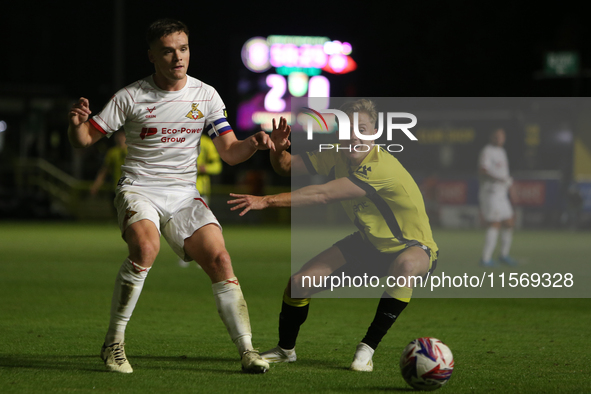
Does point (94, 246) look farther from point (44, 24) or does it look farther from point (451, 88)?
point (451, 88)

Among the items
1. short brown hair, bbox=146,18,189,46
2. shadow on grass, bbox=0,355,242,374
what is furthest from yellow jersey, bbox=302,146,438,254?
short brown hair, bbox=146,18,189,46

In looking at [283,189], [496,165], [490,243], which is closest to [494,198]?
[496,165]

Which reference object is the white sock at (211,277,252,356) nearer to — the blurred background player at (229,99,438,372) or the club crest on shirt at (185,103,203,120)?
the blurred background player at (229,99,438,372)

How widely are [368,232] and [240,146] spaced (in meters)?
1.05

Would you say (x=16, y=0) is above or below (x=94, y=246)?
above

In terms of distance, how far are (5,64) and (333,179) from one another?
33675mm

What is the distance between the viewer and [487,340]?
20.3 feet

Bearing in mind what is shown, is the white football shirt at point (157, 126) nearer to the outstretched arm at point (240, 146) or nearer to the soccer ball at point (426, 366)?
the outstretched arm at point (240, 146)

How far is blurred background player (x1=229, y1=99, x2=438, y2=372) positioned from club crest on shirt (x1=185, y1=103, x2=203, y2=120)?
1.66ft

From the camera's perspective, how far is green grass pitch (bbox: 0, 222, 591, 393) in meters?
4.57

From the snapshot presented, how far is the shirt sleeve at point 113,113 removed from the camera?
4.87m

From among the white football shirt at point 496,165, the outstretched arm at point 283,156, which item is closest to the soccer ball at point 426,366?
the outstretched arm at point 283,156

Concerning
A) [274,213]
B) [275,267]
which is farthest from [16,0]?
[275,267]

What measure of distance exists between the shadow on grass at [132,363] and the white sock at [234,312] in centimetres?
21
